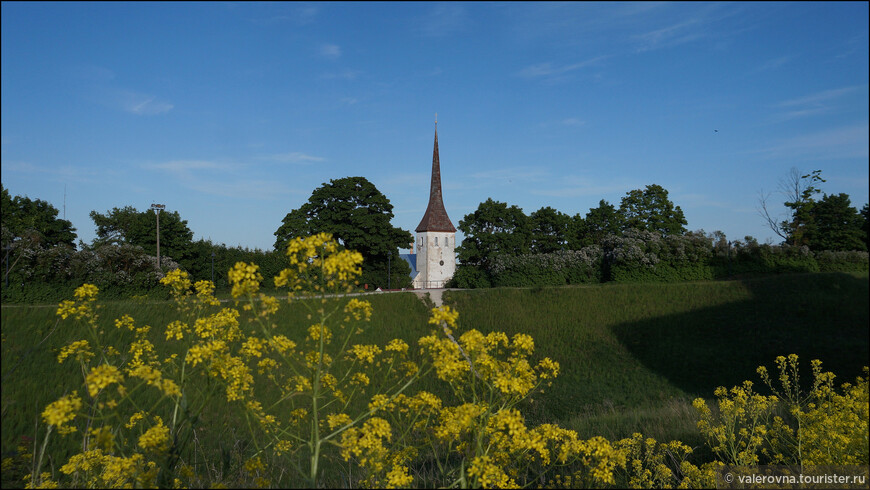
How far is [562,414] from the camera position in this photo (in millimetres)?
15711

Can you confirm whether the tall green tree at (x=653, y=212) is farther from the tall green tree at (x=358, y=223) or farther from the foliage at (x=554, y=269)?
the tall green tree at (x=358, y=223)

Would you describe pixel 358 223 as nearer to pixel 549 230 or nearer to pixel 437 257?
pixel 437 257

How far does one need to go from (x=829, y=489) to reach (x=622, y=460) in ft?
7.39

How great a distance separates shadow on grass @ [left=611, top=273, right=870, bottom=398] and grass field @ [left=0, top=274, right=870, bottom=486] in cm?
5

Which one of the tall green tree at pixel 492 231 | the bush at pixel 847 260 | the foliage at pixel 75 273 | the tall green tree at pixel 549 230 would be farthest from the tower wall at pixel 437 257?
the bush at pixel 847 260

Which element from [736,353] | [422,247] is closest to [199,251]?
[422,247]

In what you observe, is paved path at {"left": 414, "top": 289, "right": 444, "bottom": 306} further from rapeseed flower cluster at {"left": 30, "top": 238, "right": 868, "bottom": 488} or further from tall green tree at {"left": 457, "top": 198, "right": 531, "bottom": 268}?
rapeseed flower cluster at {"left": 30, "top": 238, "right": 868, "bottom": 488}

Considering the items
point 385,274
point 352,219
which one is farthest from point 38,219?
point 385,274

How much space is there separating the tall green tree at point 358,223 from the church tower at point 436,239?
5.92 metres

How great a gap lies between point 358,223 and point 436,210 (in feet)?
37.5

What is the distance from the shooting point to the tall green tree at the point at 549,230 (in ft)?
159

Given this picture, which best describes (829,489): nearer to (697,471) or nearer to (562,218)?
(697,471)

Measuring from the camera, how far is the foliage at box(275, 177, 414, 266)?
42.9 metres

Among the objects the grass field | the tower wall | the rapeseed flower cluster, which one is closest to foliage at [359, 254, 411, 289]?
the tower wall
